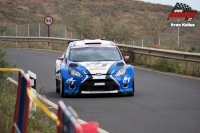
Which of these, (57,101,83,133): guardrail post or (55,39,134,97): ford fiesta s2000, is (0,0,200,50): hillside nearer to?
(55,39,134,97): ford fiesta s2000

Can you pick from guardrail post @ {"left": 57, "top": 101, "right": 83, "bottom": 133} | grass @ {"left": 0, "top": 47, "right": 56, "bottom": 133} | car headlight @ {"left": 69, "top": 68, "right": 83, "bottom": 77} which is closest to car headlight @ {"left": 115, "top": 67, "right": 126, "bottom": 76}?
car headlight @ {"left": 69, "top": 68, "right": 83, "bottom": 77}

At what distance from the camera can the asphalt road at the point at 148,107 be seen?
11.5 m

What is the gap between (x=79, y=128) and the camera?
15.8 ft

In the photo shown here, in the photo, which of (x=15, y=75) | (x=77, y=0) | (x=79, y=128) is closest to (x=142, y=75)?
(x=15, y=75)

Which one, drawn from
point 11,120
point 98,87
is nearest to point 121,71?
point 98,87

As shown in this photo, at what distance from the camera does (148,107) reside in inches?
556

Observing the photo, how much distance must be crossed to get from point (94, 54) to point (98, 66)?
1076mm

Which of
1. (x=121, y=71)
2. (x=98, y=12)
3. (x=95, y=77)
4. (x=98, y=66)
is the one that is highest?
(x=98, y=12)

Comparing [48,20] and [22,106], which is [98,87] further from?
[48,20]

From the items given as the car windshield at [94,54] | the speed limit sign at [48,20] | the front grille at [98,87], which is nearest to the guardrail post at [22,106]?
the front grille at [98,87]

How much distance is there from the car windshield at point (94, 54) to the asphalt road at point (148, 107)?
3.61 feet

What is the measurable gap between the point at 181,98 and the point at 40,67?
35.2 ft

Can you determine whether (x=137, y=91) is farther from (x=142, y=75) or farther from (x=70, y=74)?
(x=142, y=75)

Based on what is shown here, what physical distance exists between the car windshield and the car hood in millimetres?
446
